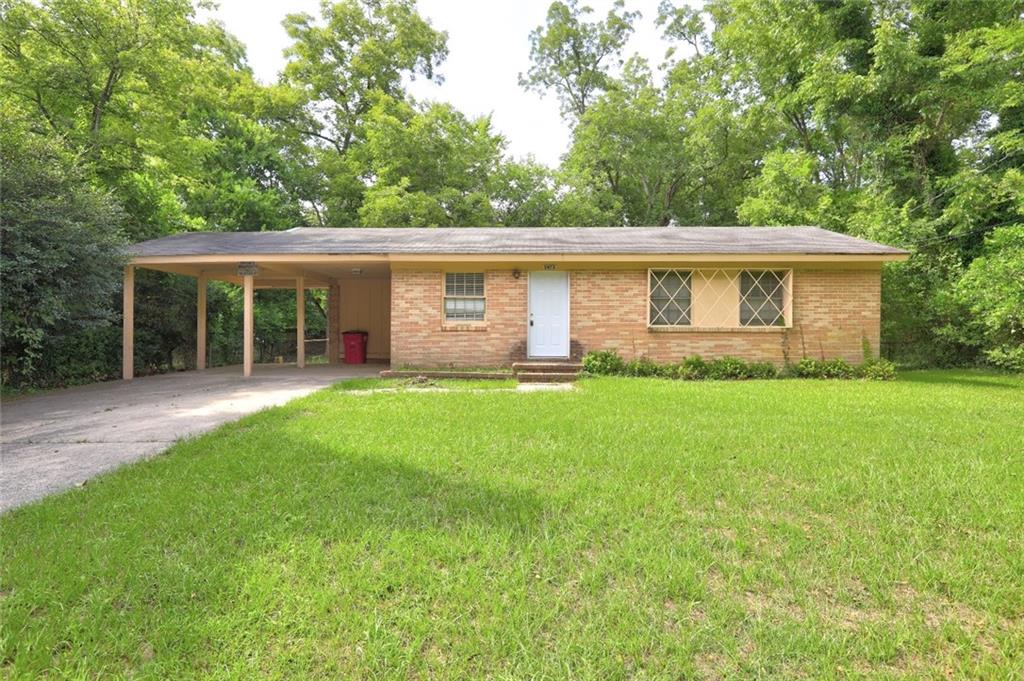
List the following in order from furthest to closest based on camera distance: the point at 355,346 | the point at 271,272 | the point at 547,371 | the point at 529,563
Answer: the point at 355,346 → the point at 271,272 → the point at 547,371 → the point at 529,563

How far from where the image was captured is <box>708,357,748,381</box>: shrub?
984cm

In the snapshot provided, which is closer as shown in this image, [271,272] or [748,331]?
[748,331]

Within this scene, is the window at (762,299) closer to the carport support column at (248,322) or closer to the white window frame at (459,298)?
the white window frame at (459,298)

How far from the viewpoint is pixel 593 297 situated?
10.9 metres

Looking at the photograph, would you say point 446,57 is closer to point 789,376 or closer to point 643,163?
point 643,163

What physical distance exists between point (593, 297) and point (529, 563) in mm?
8931

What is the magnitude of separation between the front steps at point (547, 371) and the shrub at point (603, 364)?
0.86ft

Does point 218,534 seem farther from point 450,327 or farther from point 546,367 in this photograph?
point 450,327

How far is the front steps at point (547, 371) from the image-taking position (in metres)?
9.75

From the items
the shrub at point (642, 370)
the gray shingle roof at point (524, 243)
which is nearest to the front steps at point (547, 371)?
the shrub at point (642, 370)

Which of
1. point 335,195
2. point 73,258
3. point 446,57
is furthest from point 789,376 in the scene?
point 446,57

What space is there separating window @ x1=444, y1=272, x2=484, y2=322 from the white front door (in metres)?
1.23

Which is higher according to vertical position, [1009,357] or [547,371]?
[1009,357]

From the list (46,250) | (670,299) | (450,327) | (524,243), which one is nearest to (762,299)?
(670,299)
